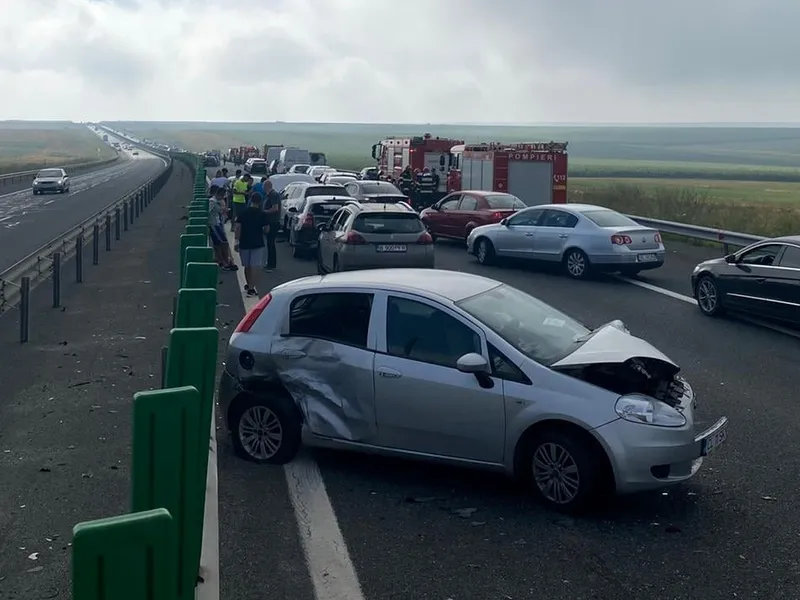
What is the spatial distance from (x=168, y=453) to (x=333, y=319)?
342cm

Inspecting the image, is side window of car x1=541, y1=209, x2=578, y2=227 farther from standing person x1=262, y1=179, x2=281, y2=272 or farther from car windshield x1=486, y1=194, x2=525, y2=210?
standing person x1=262, y1=179, x2=281, y2=272

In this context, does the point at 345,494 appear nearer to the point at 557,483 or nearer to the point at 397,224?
the point at 557,483

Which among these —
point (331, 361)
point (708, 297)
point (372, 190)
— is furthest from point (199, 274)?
point (372, 190)

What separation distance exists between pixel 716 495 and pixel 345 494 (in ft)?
8.85

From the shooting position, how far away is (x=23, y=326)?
47.2 feet

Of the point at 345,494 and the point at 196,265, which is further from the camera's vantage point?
the point at 196,265

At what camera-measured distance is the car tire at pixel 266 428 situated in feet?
28.3

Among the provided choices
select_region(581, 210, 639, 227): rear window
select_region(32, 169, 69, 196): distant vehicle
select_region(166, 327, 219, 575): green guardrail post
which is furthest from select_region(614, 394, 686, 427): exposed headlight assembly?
select_region(32, 169, 69, 196): distant vehicle

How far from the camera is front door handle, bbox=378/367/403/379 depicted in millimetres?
8164

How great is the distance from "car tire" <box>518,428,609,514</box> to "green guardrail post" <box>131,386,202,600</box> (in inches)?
112

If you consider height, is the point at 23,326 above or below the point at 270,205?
below

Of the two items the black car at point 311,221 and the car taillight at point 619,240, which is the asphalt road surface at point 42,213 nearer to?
the black car at point 311,221

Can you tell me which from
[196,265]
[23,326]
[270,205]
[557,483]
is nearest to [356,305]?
[557,483]

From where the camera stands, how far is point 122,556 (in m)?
3.70
